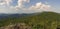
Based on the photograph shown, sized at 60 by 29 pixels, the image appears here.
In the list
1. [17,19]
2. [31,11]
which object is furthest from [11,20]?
[31,11]

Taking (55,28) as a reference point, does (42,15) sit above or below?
above

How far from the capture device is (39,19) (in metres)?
4.63

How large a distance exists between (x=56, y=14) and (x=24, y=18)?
1.22 metres

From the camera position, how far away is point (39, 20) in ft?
15.2

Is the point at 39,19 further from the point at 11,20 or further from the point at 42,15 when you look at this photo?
the point at 11,20

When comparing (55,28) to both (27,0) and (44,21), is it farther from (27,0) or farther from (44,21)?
(27,0)

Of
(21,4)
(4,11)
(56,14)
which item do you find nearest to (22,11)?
(21,4)

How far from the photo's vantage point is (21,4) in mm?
4723

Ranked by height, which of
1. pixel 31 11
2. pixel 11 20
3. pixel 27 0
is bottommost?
pixel 11 20

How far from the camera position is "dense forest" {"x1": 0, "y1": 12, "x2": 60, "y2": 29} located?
15.1 feet

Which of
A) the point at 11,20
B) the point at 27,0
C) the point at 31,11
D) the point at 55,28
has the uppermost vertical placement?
the point at 27,0

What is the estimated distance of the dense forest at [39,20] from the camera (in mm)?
4590

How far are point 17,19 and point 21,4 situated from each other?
1.94 ft

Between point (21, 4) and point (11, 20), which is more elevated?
point (21, 4)
